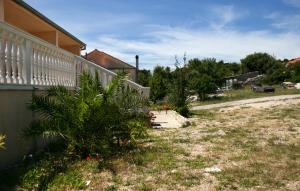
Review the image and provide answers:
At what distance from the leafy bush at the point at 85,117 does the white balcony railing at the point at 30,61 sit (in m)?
0.53

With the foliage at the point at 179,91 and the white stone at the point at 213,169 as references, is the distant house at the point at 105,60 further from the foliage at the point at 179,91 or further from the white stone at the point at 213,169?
the white stone at the point at 213,169

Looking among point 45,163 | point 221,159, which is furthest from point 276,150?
point 45,163

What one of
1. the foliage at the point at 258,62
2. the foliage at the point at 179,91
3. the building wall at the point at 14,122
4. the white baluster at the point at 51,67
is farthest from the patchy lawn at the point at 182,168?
the foliage at the point at 258,62

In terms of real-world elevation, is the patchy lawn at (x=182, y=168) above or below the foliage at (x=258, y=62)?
below

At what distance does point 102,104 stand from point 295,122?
8.74 meters

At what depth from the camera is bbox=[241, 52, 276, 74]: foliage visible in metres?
85.6

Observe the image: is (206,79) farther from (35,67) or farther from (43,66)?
(35,67)

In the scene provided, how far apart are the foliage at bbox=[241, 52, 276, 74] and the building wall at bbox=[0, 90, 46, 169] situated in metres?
81.3

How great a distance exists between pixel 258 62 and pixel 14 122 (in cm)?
8410

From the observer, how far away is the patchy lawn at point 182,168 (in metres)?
6.14

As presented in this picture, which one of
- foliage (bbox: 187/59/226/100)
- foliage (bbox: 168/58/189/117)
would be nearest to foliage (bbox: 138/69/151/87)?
foliage (bbox: 187/59/226/100)

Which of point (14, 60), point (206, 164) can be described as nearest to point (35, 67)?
point (14, 60)

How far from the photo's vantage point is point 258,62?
285 ft

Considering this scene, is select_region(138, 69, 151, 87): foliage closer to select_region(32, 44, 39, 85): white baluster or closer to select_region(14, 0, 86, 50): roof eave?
select_region(14, 0, 86, 50): roof eave
